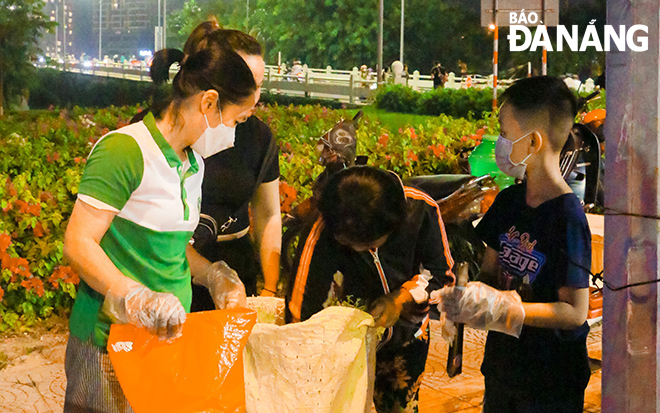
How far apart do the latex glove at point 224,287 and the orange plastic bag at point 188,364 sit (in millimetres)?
177

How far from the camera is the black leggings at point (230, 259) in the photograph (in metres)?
2.81

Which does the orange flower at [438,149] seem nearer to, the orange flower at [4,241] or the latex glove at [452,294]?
the orange flower at [4,241]

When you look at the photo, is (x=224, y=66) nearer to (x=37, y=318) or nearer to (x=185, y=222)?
(x=185, y=222)

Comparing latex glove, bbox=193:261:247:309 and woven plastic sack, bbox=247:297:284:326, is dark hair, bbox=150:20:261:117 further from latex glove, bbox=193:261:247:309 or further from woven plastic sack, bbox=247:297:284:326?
woven plastic sack, bbox=247:297:284:326

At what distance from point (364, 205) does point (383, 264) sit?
0.73ft

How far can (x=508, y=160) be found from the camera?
91.2 inches

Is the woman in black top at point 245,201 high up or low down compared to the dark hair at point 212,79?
down

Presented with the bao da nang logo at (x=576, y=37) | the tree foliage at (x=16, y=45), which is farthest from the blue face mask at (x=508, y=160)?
the tree foliage at (x=16, y=45)

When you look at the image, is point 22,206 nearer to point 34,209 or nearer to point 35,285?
point 34,209

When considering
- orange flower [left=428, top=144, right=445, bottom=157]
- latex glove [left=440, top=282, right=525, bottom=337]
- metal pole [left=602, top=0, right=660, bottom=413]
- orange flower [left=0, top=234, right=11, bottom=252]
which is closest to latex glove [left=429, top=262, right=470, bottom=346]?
latex glove [left=440, top=282, right=525, bottom=337]

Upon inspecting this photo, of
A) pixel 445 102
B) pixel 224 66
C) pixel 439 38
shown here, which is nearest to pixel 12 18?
pixel 224 66

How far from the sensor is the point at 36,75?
920cm

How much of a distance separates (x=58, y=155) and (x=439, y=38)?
28.4 meters

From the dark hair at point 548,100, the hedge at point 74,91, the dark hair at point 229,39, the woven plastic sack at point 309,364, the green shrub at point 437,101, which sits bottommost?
the woven plastic sack at point 309,364
